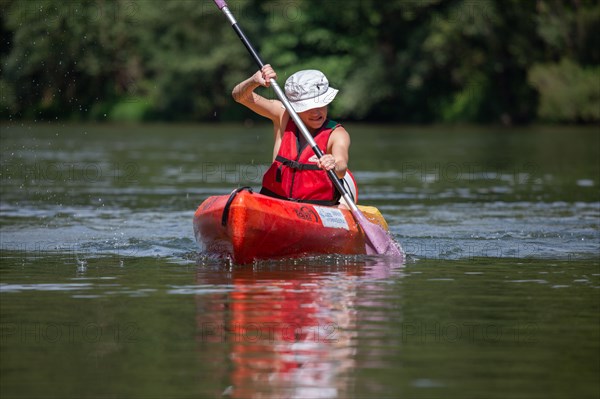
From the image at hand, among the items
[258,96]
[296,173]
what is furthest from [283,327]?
[258,96]

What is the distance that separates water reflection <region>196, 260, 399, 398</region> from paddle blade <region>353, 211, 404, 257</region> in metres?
0.65

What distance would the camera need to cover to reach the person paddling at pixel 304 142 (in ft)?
35.1

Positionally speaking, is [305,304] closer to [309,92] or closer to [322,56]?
[309,92]

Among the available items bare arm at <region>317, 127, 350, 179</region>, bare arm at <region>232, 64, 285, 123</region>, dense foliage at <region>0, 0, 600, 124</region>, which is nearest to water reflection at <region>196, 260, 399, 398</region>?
bare arm at <region>317, 127, 350, 179</region>

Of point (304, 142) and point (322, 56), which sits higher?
point (322, 56)

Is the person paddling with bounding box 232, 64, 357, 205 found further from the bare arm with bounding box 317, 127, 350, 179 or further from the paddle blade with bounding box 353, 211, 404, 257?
the paddle blade with bounding box 353, 211, 404, 257

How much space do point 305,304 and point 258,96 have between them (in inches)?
135

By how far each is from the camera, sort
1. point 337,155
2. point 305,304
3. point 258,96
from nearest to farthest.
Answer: point 305,304
point 337,155
point 258,96

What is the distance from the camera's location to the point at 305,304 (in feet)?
26.3

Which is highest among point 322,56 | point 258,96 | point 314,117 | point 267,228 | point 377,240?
point 322,56

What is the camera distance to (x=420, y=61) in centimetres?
5069

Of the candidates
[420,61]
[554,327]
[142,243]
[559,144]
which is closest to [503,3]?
[420,61]

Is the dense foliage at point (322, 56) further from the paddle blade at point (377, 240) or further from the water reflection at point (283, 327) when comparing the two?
the water reflection at point (283, 327)

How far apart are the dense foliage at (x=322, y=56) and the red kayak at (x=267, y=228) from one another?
35.2 meters
